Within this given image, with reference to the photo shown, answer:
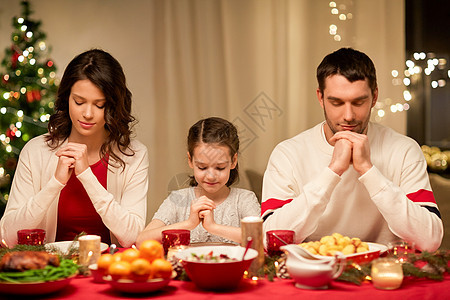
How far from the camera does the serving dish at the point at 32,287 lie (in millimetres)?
1414

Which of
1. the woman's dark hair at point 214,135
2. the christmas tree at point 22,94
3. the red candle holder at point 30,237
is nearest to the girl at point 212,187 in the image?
the woman's dark hair at point 214,135

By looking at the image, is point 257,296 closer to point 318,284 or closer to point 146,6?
point 318,284

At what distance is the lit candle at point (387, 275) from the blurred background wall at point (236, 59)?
230 cm

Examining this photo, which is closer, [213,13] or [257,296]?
[257,296]

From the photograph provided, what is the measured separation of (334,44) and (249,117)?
2.67ft

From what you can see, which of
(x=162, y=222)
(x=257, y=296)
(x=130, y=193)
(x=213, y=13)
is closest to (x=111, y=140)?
(x=130, y=193)

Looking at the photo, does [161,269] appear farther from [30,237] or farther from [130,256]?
[30,237]

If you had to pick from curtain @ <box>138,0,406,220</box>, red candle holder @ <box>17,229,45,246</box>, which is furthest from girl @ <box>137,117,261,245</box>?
curtain @ <box>138,0,406,220</box>

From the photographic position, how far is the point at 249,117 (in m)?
4.07

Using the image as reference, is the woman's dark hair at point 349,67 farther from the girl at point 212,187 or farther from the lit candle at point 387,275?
the lit candle at point 387,275

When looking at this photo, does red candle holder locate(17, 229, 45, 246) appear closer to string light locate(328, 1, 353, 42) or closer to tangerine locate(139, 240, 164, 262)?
tangerine locate(139, 240, 164, 262)

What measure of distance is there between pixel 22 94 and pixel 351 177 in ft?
9.97

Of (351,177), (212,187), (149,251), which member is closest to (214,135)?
(212,187)

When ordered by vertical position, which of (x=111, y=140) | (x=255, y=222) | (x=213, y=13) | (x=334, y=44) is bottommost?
(x=255, y=222)
